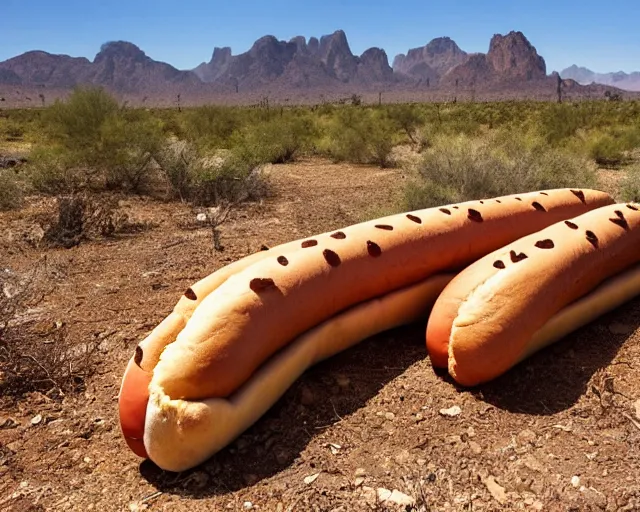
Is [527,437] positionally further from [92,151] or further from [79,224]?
[92,151]

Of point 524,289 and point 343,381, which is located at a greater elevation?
point 524,289

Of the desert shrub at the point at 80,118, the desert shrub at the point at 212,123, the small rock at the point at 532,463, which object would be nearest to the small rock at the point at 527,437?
the small rock at the point at 532,463

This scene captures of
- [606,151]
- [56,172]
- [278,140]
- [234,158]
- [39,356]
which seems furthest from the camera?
[278,140]

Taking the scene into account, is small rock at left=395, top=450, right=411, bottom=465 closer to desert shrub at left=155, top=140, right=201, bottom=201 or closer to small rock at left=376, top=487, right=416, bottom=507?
small rock at left=376, top=487, right=416, bottom=507

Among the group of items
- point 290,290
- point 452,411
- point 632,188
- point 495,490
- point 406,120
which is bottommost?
point 495,490

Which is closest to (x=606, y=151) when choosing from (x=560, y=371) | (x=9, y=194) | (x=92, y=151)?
(x=92, y=151)

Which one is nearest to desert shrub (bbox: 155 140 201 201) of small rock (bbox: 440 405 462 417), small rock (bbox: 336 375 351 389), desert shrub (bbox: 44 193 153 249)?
desert shrub (bbox: 44 193 153 249)

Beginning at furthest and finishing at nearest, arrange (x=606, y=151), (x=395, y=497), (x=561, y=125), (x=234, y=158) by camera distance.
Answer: (x=561, y=125) → (x=606, y=151) → (x=234, y=158) → (x=395, y=497)
